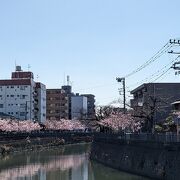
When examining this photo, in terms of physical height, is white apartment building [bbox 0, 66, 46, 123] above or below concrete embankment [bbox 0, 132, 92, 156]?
above

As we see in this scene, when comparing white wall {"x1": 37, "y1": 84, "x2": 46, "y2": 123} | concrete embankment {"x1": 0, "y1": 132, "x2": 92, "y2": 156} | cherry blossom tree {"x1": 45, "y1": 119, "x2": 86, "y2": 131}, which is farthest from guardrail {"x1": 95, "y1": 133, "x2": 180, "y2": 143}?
white wall {"x1": 37, "y1": 84, "x2": 46, "y2": 123}

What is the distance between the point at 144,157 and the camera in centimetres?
4444

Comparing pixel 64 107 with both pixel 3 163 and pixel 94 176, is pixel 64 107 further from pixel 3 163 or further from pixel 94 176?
pixel 94 176

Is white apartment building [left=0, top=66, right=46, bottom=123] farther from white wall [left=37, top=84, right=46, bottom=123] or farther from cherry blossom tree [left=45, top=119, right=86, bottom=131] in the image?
cherry blossom tree [left=45, top=119, right=86, bottom=131]

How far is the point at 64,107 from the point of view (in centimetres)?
17212

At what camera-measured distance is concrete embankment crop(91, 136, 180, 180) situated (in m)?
36.2

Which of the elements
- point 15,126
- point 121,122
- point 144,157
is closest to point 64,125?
point 15,126

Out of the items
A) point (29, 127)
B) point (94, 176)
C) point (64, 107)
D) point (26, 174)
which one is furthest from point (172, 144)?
point (64, 107)

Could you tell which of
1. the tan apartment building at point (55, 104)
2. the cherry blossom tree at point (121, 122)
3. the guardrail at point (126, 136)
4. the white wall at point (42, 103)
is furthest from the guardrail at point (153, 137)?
the tan apartment building at point (55, 104)

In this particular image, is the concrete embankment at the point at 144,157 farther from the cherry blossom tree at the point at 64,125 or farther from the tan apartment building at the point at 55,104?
the tan apartment building at the point at 55,104

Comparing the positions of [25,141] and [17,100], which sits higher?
[17,100]

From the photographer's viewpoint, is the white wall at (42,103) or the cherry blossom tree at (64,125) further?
the white wall at (42,103)

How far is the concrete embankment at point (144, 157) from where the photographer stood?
1426 inches

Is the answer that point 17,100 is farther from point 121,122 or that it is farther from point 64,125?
point 121,122
